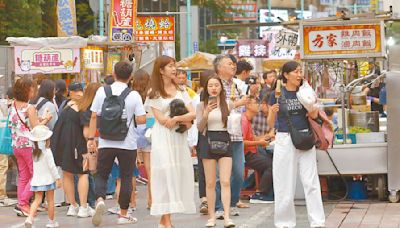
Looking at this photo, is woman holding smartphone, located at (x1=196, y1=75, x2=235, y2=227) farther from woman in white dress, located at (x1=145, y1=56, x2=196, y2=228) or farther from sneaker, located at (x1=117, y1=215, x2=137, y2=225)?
sneaker, located at (x1=117, y1=215, x2=137, y2=225)

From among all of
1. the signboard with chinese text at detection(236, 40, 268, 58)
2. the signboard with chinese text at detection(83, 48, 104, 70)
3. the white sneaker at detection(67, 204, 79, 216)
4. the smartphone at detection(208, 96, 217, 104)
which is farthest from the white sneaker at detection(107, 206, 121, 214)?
the signboard with chinese text at detection(236, 40, 268, 58)

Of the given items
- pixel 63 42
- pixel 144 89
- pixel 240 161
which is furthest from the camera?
pixel 63 42

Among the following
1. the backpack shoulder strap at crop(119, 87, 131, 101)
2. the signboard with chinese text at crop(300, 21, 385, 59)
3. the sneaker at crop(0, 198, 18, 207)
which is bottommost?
the sneaker at crop(0, 198, 18, 207)

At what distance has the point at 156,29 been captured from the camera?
30.6m

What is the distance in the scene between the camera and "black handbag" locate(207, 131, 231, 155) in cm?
1109

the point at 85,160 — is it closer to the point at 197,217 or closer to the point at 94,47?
the point at 197,217

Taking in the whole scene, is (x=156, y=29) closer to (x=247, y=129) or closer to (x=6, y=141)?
(x=6, y=141)

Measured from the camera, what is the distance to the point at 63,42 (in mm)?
18266

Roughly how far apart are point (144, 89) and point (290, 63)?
292 cm

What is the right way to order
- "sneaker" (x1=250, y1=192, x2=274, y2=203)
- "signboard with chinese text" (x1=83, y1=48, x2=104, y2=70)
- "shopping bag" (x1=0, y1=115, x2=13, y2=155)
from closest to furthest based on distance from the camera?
1. "sneaker" (x1=250, y1=192, x2=274, y2=203)
2. "shopping bag" (x1=0, y1=115, x2=13, y2=155)
3. "signboard with chinese text" (x1=83, y1=48, x2=104, y2=70)

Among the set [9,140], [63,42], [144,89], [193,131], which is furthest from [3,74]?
[193,131]

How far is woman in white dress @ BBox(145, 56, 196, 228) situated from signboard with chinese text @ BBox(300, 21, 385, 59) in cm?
337

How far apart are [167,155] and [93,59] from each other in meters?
9.87

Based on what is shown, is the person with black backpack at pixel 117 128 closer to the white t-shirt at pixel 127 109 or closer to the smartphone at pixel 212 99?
the white t-shirt at pixel 127 109
